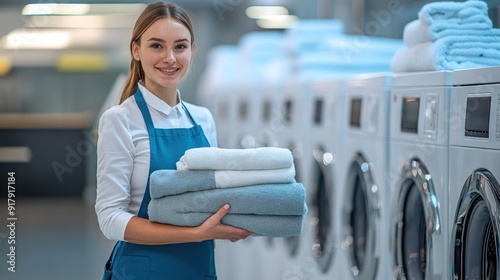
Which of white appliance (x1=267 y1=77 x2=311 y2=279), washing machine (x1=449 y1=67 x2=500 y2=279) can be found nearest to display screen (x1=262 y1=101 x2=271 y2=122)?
white appliance (x1=267 y1=77 x2=311 y2=279)

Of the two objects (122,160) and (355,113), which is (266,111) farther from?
(122,160)

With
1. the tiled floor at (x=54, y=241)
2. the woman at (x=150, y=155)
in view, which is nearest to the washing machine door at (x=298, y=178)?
the tiled floor at (x=54, y=241)

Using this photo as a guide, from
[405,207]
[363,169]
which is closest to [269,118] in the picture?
[363,169]

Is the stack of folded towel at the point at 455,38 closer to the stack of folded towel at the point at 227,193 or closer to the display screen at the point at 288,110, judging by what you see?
the stack of folded towel at the point at 227,193

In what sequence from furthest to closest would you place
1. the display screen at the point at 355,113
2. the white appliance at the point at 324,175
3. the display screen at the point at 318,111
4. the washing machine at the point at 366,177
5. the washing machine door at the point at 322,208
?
the display screen at the point at 318,111, the washing machine door at the point at 322,208, the white appliance at the point at 324,175, the display screen at the point at 355,113, the washing machine at the point at 366,177

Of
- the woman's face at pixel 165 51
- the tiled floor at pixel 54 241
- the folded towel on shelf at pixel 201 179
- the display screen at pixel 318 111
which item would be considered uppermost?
the woman's face at pixel 165 51

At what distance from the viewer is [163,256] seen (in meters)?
1.57

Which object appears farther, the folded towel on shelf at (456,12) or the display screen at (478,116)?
the folded towel on shelf at (456,12)

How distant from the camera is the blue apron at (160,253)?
5.12 ft

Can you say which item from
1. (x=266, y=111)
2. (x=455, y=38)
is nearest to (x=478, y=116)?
(x=455, y=38)

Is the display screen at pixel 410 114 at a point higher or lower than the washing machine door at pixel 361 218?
higher

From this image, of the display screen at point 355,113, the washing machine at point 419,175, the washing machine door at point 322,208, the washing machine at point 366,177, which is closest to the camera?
the washing machine at point 419,175

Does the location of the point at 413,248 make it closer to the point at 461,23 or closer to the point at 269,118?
the point at 461,23

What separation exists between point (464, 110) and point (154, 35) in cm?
64
